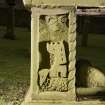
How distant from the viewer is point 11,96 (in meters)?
5.27

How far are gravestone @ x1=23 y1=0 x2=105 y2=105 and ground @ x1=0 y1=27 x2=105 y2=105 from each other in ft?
4.13

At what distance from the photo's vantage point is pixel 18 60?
27.9 ft

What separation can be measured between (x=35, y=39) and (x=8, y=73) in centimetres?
337

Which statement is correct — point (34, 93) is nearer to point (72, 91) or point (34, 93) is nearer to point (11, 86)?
point (72, 91)

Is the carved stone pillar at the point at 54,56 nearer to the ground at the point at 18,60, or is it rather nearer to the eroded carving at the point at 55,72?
→ the eroded carving at the point at 55,72

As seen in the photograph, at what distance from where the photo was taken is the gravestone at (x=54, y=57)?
11.9 ft

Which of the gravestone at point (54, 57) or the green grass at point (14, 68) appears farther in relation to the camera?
the green grass at point (14, 68)

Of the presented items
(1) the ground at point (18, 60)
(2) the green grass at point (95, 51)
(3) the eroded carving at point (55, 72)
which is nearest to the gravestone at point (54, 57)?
(3) the eroded carving at point (55, 72)

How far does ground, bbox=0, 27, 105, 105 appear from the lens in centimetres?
549

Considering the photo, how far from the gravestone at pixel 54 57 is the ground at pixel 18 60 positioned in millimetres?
1258

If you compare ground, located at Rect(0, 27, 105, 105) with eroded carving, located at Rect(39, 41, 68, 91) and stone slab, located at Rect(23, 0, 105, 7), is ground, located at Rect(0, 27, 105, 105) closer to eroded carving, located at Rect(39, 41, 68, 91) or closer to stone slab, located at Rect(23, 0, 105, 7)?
eroded carving, located at Rect(39, 41, 68, 91)

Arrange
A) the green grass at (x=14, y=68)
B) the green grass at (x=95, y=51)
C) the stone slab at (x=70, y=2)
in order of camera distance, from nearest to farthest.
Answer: the stone slab at (x=70, y=2), the green grass at (x=14, y=68), the green grass at (x=95, y=51)

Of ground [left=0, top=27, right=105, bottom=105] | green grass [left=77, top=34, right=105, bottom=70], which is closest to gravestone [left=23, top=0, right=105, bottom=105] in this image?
ground [left=0, top=27, right=105, bottom=105]

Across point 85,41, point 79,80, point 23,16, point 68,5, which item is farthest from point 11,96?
point 23,16
